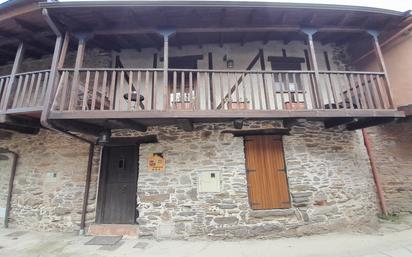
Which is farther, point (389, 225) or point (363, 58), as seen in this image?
point (363, 58)

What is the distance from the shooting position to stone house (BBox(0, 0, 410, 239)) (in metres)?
5.31

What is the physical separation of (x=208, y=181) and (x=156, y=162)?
140 centimetres

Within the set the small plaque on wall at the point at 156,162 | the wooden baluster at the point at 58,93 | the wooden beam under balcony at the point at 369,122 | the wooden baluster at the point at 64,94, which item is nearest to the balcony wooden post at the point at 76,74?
the wooden baluster at the point at 64,94

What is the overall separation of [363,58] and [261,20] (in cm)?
390

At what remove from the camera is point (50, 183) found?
641 cm

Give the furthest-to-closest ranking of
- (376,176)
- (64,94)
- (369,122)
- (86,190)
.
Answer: (376,176)
(86,190)
(369,122)
(64,94)

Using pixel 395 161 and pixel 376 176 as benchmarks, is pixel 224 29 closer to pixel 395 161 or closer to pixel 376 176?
pixel 376 176

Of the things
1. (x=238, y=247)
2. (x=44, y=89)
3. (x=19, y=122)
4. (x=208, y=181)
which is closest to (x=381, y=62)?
(x=208, y=181)

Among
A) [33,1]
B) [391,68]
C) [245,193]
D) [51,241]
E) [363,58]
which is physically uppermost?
[33,1]

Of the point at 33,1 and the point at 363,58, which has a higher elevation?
the point at 33,1

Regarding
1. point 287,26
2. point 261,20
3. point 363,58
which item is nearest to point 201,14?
point 261,20

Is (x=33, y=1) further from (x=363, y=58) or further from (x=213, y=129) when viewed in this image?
(x=363, y=58)

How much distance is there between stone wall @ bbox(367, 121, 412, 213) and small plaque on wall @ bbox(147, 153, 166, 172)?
245 inches

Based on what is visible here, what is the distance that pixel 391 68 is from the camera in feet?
23.3
